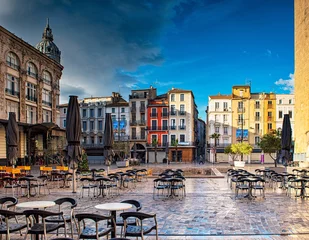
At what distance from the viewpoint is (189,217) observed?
27.7 feet

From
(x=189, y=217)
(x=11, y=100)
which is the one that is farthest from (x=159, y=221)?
(x=11, y=100)

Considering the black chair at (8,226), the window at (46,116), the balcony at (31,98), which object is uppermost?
the balcony at (31,98)

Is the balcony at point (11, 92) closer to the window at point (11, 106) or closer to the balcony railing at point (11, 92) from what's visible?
the balcony railing at point (11, 92)

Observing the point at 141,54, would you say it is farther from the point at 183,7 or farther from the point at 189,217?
the point at 189,217

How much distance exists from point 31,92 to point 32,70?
2.46 metres

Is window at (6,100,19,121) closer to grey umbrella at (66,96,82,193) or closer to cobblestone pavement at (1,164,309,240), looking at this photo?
grey umbrella at (66,96,82,193)

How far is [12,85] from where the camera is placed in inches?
1169

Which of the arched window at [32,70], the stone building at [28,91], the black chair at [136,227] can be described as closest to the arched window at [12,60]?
the stone building at [28,91]

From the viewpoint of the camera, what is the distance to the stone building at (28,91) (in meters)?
28.0

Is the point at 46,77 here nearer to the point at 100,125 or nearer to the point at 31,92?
the point at 31,92

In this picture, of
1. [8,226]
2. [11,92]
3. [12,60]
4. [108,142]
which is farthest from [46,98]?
[8,226]

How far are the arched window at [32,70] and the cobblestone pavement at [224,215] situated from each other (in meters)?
23.6

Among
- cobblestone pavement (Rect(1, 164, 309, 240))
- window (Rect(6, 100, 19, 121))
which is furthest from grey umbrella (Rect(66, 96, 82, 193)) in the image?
window (Rect(6, 100, 19, 121))

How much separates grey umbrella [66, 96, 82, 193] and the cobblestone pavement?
144cm
